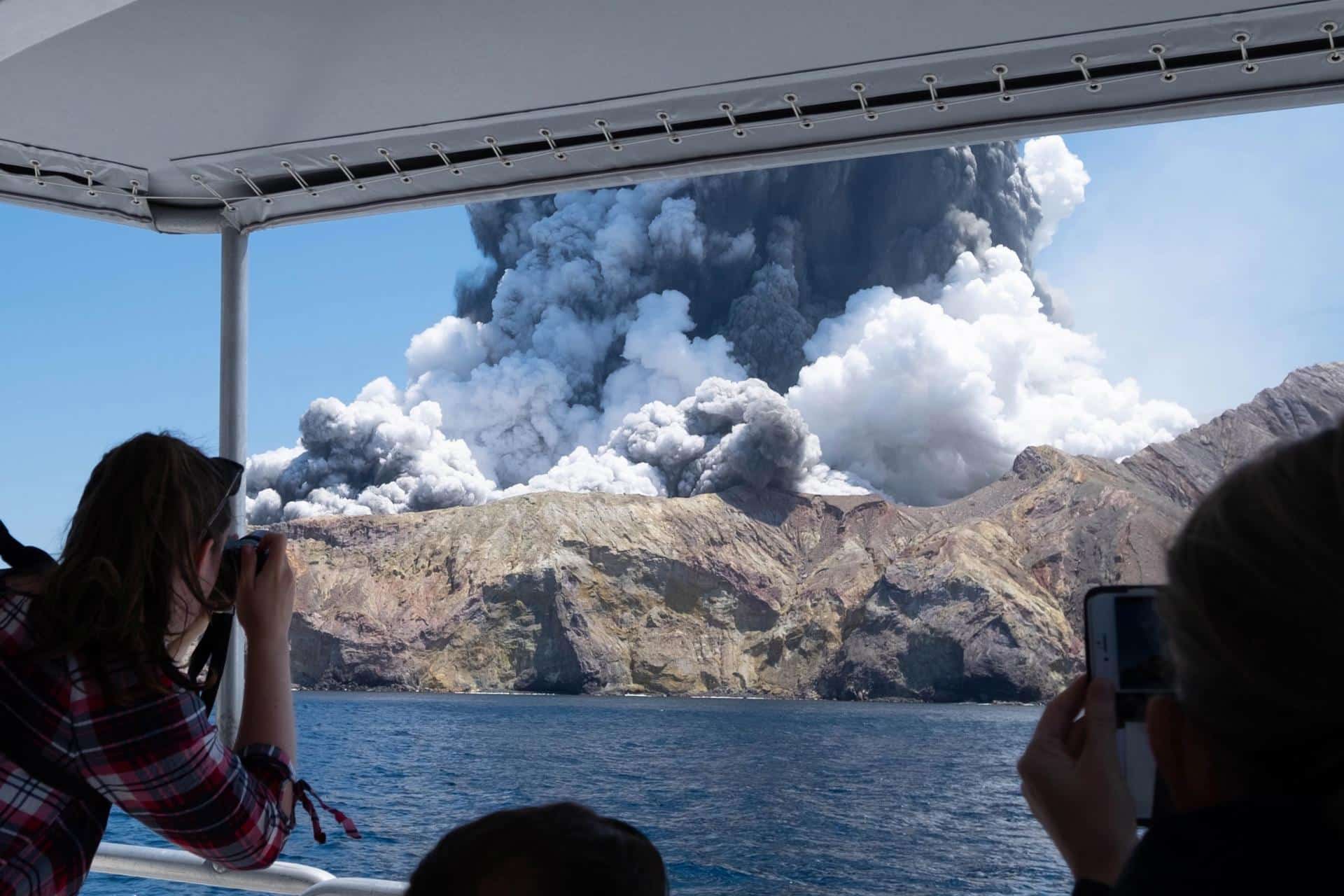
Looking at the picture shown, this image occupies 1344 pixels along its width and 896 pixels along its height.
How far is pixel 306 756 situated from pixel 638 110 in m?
51.2

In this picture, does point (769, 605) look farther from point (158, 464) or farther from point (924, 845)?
point (158, 464)

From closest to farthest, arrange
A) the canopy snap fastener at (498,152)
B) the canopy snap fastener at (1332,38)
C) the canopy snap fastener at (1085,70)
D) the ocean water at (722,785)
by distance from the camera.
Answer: the canopy snap fastener at (1332,38), the canopy snap fastener at (1085,70), the canopy snap fastener at (498,152), the ocean water at (722,785)

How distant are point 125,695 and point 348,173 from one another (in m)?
1.70

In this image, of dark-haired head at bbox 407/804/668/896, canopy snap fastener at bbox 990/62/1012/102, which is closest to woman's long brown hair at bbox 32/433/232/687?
dark-haired head at bbox 407/804/668/896

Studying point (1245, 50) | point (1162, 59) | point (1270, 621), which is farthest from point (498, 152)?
point (1270, 621)

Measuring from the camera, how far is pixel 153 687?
0.76 meters

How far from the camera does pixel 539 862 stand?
409 millimetres

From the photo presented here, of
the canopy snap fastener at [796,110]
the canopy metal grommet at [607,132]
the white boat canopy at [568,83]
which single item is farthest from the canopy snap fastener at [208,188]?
the canopy snap fastener at [796,110]

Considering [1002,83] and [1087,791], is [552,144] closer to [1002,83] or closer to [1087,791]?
[1002,83]

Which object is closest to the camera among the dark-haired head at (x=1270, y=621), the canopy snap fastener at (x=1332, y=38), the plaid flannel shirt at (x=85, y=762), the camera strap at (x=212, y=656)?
the dark-haired head at (x=1270, y=621)

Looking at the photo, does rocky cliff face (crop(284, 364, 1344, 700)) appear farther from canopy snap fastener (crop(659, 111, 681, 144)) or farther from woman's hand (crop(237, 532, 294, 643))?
woman's hand (crop(237, 532, 294, 643))

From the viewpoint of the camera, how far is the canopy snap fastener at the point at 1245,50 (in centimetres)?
162

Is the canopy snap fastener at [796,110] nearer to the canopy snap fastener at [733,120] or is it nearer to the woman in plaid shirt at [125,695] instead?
the canopy snap fastener at [733,120]

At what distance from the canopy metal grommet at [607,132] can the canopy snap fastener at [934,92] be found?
1.89 ft
